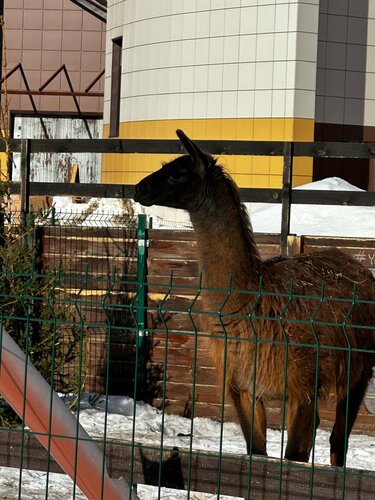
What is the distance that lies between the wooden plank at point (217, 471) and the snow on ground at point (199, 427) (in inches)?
11.2

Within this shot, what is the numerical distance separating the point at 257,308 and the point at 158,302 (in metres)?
3.37

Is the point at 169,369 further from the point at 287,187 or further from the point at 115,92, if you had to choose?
the point at 115,92

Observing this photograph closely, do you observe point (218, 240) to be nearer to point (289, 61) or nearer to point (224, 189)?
point (224, 189)

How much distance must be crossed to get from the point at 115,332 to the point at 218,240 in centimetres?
361

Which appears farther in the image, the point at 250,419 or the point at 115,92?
the point at 115,92

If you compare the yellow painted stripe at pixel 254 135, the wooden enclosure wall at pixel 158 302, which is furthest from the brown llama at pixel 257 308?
the yellow painted stripe at pixel 254 135

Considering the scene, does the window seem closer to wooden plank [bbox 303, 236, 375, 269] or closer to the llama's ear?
wooden plank [bbox 303, 236, 375, 269]

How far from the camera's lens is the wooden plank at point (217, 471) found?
4395 mm

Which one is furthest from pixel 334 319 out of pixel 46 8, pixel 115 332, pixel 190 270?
pixel 46 8

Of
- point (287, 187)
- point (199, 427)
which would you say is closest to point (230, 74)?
point (287, 187)

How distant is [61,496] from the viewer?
6949mm

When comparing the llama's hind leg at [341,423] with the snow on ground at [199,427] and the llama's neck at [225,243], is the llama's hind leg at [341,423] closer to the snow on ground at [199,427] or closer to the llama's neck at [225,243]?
the snow on ground at [199,427]

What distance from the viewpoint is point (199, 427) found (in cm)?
941

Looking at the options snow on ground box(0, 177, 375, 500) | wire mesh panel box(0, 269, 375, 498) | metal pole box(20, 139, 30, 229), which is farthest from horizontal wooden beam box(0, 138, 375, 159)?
wire mesh panel box(0, 269, 375, 498)
